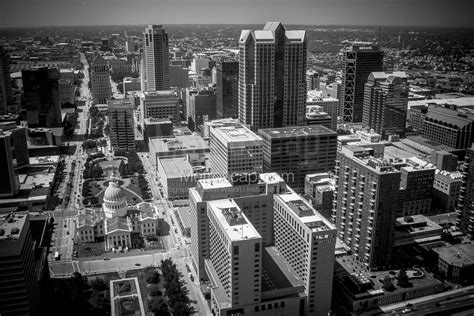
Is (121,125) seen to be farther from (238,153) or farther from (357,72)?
(357,72)

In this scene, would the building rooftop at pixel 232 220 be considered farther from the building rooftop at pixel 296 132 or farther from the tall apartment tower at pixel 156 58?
the tall apartment tower at pixel 156 58

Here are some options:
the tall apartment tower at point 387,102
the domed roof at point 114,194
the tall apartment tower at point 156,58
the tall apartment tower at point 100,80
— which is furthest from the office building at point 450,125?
the tall apartment tower at point 100,80

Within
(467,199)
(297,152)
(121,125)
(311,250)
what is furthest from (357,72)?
(311,250)

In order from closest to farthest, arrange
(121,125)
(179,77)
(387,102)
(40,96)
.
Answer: (121,125), (40,96), (387,102), (179,77)

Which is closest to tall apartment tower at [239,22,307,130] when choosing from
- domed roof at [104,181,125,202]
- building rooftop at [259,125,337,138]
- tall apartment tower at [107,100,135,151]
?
building rooftop at [259,125,337,138]

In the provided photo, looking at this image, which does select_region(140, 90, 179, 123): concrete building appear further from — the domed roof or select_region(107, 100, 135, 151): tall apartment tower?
the domed roof
